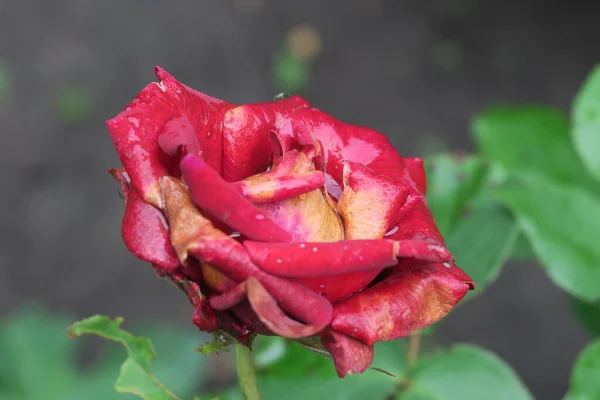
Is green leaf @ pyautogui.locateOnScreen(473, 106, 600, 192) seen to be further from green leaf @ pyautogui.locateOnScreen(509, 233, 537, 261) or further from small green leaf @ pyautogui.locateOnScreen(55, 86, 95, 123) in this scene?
small green leaf @ pyautogui.locateOnScreen(55, 86, 95, 123)

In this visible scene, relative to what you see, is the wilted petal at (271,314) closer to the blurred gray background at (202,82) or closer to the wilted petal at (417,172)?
the wilted petal at (417,172)

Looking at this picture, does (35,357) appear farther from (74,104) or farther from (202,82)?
(202,82)

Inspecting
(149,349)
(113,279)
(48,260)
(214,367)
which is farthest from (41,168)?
(149,349)

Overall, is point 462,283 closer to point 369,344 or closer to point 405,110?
point 369,344

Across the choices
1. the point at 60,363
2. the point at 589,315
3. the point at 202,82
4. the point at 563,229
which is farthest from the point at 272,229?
the point at 202,82

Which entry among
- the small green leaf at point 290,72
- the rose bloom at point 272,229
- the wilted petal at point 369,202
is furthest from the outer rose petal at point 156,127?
the small green leaf at point 290,72

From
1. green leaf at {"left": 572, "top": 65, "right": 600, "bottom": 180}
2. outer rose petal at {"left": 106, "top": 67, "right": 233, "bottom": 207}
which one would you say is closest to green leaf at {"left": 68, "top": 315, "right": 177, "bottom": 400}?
outer rose petal at {"left": 106, "top": 67, "right": 233, "bottom": 207}
